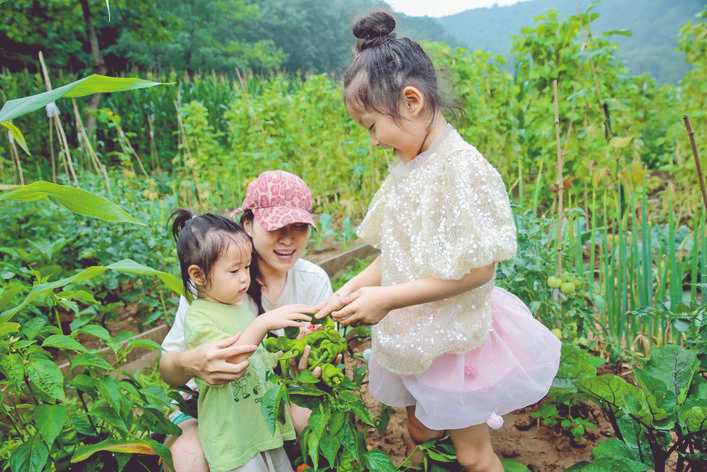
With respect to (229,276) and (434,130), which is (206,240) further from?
(434,130)

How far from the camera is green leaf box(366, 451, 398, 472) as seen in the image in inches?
47.6

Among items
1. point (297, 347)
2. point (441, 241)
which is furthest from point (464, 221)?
point (297, 347)

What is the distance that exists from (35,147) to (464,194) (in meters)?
9.73

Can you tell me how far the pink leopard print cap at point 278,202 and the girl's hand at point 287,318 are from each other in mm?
352

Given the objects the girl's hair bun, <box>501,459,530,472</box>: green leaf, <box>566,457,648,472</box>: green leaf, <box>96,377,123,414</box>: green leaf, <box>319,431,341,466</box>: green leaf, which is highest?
the girl's hair bun

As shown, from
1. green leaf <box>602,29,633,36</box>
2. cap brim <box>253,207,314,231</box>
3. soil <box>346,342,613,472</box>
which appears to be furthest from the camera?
green leaf <box>602,29,633,36</box>

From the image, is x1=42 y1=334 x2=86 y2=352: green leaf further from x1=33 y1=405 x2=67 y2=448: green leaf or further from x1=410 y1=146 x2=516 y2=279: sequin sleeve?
x1=410 y1=146 x2=516 y2=279: sequin sleeve

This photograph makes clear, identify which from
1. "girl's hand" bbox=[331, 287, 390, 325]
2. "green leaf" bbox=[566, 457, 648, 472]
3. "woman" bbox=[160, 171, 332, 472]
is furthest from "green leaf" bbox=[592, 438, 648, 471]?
"woman" bbox=[160, 171, 332, 472]

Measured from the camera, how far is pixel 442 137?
1277mm

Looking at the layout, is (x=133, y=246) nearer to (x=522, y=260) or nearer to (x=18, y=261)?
(x=18, y=261)

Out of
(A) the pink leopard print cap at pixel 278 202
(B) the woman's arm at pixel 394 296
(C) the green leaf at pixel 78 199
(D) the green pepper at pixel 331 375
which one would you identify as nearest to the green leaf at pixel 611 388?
(B) the woman's arm at pixel 394 296

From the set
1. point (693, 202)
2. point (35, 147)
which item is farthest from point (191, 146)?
point (35, 147)

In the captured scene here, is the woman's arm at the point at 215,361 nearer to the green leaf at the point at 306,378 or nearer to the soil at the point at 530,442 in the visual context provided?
the green leaf at the point at 306,378

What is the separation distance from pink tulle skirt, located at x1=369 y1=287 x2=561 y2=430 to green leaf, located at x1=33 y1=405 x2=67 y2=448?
2.61 feet
